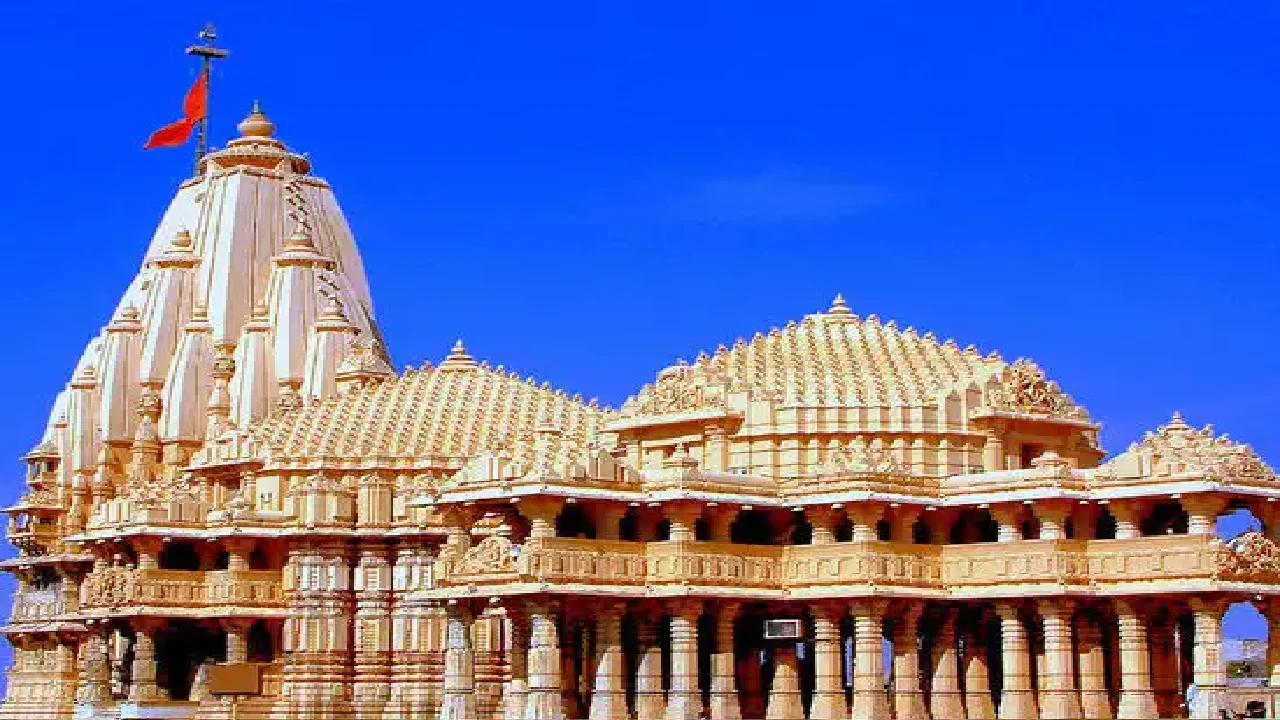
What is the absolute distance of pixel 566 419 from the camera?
85.5 meters

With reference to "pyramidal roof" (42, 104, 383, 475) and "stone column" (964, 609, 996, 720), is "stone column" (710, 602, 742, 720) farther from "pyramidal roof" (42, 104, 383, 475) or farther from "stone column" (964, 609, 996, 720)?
"pyramidal roof" (42, 104, 383, 475)

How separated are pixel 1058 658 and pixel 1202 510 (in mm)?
5133

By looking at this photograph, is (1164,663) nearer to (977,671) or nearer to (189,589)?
(977,671)

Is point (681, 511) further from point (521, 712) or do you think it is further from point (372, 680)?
point (372, 680)

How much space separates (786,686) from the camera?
218 ft

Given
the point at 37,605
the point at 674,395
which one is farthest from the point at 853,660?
the point at 37,605

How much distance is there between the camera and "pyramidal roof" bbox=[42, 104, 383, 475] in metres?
95.5

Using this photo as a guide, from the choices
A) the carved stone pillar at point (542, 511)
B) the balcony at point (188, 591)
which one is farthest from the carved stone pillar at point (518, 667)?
the balcony at point (188, 591)

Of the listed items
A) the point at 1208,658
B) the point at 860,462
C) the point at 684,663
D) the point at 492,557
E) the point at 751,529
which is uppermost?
the point at 860,462

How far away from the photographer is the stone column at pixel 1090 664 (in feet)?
213

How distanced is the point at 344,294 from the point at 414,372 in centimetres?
1125

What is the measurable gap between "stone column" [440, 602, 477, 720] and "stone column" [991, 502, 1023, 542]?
13.8 meters

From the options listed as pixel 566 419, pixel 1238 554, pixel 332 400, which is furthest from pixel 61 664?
pixel 1238 554

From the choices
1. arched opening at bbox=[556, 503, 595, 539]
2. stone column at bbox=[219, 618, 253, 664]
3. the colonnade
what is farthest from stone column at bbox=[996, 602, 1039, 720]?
stone column at bbox=[219, 618, 253, 664]
